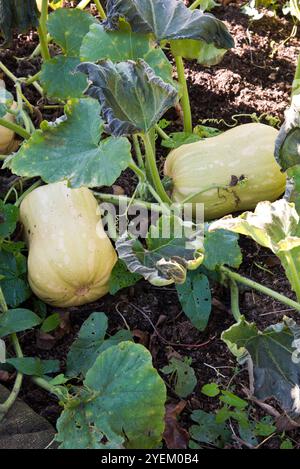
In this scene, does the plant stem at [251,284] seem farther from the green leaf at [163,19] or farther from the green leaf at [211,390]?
the green leaf at [163,19]

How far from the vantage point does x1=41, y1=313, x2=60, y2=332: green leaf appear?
183 centimetres

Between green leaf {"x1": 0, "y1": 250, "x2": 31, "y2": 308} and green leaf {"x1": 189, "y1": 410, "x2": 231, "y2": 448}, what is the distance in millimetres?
564

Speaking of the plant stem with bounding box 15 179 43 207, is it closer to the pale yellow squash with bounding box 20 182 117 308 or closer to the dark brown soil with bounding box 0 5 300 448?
the pale yellow squash with bounding box 20 182 117 308

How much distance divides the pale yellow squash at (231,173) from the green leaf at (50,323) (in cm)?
50

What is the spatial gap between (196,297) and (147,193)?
0.34m

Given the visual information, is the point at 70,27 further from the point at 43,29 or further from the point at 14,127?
the point at 14,127

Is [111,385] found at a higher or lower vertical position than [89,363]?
higher

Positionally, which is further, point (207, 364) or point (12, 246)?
point (12, 246)

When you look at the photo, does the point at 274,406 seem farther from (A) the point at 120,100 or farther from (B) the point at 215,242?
(A) the point at 120,100

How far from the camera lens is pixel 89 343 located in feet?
5.83

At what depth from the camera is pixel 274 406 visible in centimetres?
169

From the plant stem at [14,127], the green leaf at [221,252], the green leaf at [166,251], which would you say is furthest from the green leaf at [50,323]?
the plant stem at [14,127]

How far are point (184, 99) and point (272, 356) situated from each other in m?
0.96
